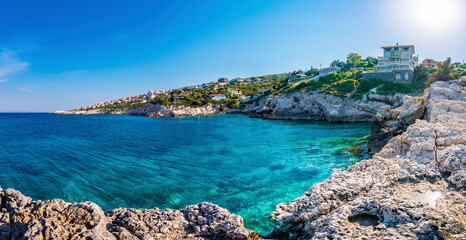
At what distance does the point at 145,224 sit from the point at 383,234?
19.0 feet

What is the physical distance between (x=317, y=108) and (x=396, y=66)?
19.2 m

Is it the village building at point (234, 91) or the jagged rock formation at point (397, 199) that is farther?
the village building at point (234, 91)

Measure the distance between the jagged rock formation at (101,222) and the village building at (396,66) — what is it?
56.6 m

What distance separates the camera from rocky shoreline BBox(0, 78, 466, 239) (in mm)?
5168

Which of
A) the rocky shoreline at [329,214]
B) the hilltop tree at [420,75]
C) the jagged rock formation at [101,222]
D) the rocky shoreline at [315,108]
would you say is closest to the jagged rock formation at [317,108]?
the rocky shoreline at [315,108]

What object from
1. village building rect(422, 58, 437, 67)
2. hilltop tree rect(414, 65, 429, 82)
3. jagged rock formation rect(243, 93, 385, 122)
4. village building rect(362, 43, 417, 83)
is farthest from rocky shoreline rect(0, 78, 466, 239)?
village building rect(422, 58, 437, 67)

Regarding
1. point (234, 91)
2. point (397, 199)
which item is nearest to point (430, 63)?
point (234, 91)

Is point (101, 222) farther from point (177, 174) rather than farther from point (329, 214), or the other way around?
point (177, 174)

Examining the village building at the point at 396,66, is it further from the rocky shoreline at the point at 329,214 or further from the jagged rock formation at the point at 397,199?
the rocky shoreline at the point at 329,214

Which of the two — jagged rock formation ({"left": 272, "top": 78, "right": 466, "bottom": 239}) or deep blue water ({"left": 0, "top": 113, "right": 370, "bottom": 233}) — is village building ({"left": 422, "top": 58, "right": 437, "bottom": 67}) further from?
jagged rock formation ({"left": 272, "top": 78, "right": 466, "bottom": 239})

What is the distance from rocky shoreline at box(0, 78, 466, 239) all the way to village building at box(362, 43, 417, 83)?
4943cm

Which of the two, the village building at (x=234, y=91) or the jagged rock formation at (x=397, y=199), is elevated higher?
the village building at (x=234, y=91)

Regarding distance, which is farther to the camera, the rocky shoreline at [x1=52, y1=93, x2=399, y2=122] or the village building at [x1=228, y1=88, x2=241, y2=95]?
the village building at [x1=228, y1=88, x2=241, y2=95]

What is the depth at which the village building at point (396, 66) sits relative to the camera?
48094 mm
